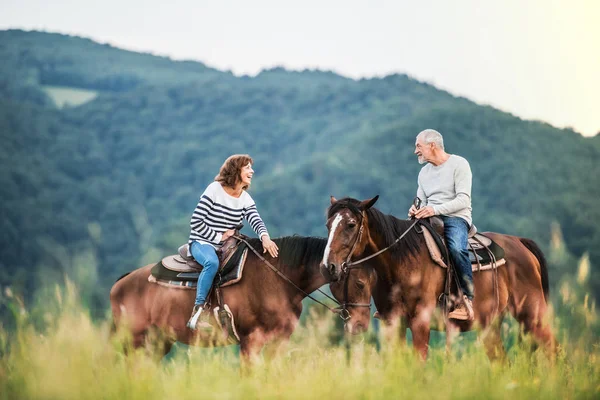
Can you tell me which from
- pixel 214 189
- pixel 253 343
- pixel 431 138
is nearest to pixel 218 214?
pixel 214 189

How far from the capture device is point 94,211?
439ft

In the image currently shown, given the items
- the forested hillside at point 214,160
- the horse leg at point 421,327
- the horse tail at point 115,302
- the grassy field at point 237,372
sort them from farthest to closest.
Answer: the forested hillside at point 214,160
the horse tail at point 115,302
the horse leg at point 421,327
the grassy field at point 237,372

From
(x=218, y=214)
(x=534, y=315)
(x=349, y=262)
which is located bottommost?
(x=534, y=315)

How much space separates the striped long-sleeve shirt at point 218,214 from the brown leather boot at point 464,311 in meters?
2.14

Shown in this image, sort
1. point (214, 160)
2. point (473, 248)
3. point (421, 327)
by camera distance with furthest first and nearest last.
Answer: point (214, 160) < point (473, 248) < point (421, 327)

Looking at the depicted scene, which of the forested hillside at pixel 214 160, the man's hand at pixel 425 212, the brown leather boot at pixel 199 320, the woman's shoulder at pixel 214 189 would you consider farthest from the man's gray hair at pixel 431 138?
the forested hillside at pixel 214 160

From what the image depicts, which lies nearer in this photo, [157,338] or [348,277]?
[348,277]

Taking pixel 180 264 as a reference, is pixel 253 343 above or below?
below

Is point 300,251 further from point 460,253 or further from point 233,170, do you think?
point 460,253

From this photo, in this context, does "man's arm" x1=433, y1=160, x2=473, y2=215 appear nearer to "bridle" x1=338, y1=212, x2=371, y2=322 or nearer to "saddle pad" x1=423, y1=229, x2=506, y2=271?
"saddle pad" x1=423, y1=229, x2=506, y2=271

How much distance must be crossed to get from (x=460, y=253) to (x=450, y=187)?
710mm

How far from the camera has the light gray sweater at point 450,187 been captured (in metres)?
8.31

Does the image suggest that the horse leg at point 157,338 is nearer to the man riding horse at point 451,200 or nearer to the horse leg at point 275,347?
the horse leg at point 275,347

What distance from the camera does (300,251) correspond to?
8.56 meters
